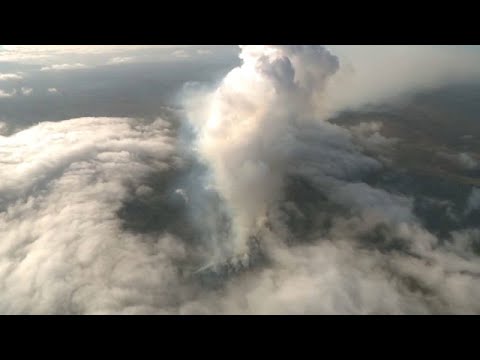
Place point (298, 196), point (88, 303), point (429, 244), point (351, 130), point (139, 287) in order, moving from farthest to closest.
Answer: point (351, 130) < point (298, 196) < point (429, 244) < point (139, 287) < point (88, 303)

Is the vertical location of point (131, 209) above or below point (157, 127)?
below

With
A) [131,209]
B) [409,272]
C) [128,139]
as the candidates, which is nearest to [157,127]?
[128,139]

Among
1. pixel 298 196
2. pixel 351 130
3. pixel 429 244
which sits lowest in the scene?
pixel 429 244

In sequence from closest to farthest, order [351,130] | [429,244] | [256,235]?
[429,244]
[256,235]
[351,130]

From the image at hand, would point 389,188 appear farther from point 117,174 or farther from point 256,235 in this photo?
point 117,174

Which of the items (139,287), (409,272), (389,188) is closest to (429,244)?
(409,272)

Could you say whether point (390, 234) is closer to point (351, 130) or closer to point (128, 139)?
point (351, 130)

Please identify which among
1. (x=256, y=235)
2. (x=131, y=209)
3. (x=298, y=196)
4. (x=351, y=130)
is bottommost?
(x=256, y=235)

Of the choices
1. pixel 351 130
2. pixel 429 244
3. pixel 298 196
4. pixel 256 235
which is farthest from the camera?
pixel 351 130

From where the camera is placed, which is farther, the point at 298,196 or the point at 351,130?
the point at 351,130
